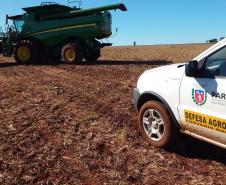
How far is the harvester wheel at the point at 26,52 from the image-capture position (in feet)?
69.2

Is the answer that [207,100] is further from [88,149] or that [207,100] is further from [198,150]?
[88,149]

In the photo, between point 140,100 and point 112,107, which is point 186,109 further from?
point 112,107

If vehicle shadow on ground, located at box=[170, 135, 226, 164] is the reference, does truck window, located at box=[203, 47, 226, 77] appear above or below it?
above

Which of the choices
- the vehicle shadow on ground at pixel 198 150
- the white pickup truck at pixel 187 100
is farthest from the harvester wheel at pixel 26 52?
the vehicle shadow on ground at pixel 198 150

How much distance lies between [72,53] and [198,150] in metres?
14.4

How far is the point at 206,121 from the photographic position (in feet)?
17.5

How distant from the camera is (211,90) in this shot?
514 cm

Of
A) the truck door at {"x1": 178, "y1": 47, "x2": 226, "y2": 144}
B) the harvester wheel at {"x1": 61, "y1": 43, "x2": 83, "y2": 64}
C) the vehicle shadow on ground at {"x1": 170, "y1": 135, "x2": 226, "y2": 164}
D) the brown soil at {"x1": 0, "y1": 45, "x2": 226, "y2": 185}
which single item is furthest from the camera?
the harvester wheel at {"x1": 61, "y1": 43, "x2": 83, "y2": 64}

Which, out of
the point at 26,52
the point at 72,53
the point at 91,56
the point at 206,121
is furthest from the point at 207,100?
the point at 91,56

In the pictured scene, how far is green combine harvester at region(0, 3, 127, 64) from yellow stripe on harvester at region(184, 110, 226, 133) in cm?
1469

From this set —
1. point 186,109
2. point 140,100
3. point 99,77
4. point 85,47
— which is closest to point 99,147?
point 140,100

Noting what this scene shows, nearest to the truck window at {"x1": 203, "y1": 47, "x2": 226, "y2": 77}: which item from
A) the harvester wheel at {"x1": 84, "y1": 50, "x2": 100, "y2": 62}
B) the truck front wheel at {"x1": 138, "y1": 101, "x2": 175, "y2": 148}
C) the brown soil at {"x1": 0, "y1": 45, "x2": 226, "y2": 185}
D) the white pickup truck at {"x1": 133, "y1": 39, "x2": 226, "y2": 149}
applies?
the white pickup truck at {"x1": 133, "y1": 39, "x2": 226, "y2": 149}

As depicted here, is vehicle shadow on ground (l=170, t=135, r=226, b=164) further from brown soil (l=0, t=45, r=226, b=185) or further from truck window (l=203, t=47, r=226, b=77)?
truck window (l=203, t=47, r=226, b=77)

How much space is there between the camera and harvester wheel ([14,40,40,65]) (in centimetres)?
2108
